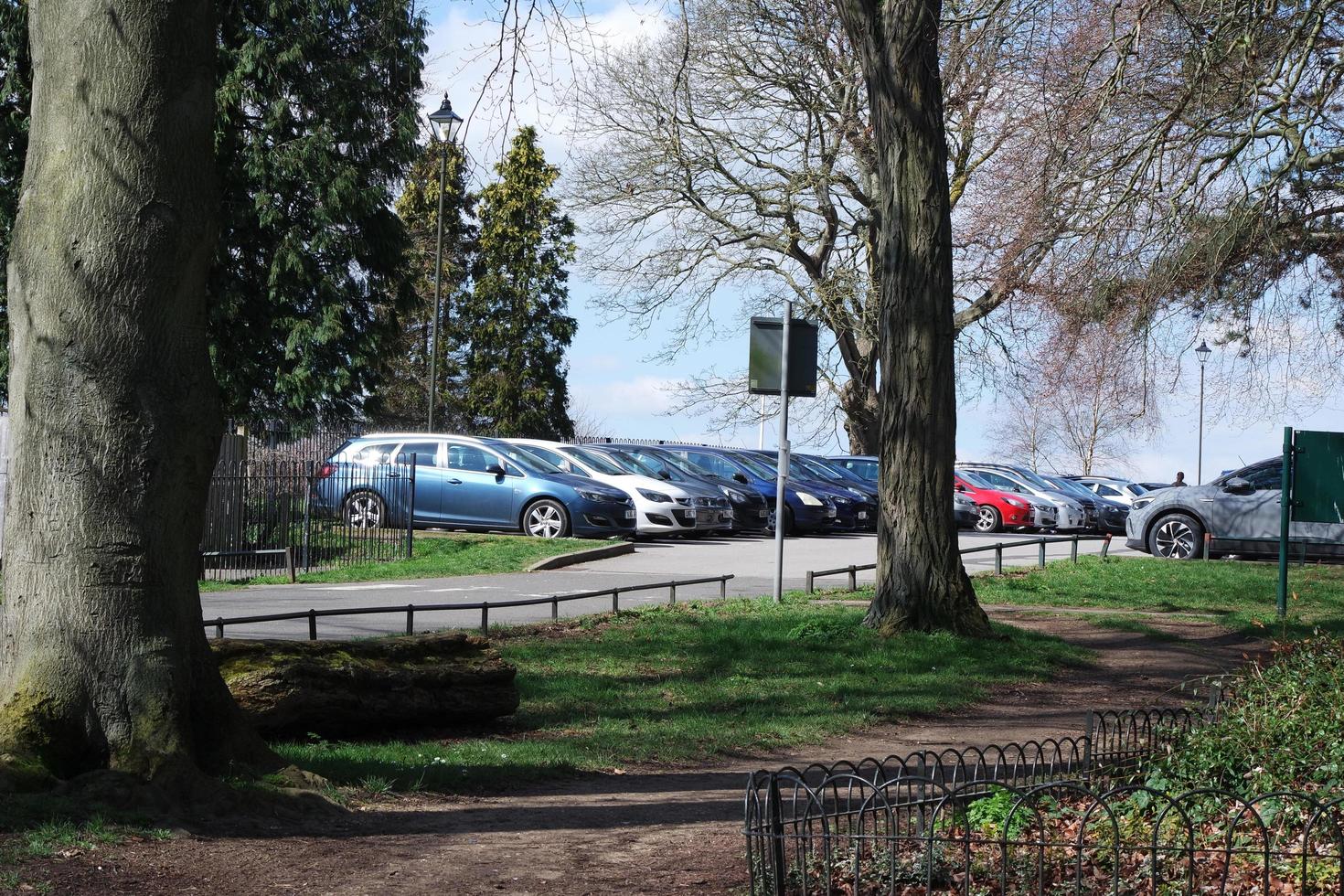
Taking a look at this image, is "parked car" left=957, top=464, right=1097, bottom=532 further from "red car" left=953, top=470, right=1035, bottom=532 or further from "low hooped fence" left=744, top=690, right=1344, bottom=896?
"low hooped fence" left=744, top=690, right=1344, bottom=896

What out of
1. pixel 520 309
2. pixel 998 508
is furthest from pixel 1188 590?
pixel 520 309

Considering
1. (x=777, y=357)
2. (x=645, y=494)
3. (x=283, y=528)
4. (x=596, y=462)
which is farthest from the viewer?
(x=596, y=462)

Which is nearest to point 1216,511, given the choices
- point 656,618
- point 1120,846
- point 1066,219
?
point 1066,219

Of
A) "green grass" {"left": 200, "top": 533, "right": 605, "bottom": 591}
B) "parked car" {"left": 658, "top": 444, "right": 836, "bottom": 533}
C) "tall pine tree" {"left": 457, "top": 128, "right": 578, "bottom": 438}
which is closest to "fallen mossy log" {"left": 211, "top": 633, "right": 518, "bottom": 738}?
"green grass" {"left": 200, "top": 533, "right": 605, "bottom": 591}

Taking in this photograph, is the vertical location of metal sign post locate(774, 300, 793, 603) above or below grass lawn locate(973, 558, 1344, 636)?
above

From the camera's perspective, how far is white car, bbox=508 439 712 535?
1001 inches

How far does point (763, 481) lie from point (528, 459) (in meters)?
7.75

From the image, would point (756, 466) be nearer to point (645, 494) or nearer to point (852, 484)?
point (852, 484)

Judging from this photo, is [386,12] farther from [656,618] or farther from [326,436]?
[326,436]

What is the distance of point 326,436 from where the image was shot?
31.1 meters

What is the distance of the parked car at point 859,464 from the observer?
3588cm

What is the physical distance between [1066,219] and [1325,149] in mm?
3807

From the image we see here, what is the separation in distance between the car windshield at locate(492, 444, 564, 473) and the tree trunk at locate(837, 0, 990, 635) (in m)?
11.7

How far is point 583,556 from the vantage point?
21.1 metres
